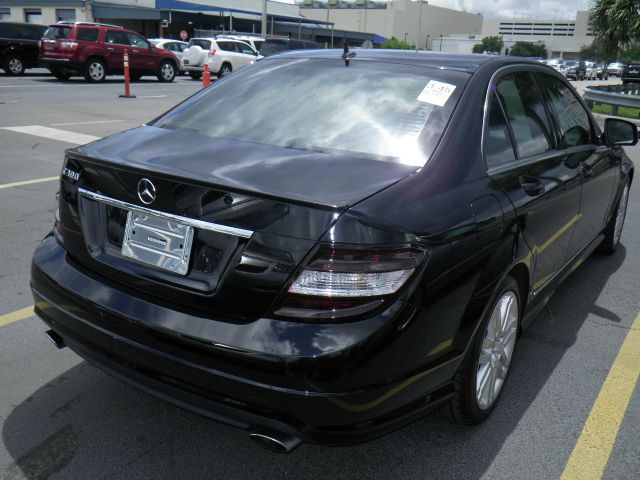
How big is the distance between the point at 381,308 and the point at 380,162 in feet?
2.25

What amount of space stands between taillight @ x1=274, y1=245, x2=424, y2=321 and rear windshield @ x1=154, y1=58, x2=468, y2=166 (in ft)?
1.97

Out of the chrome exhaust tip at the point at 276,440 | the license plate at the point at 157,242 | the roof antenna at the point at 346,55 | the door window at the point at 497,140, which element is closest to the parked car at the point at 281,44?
the roof antenna at the point at 346,55

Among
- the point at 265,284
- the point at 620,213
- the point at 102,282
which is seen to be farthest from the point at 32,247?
the point at 620,213

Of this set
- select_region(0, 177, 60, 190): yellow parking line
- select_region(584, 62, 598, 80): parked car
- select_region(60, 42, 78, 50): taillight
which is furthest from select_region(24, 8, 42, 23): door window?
select_region(0, 177, 60, 190): yellow parking line

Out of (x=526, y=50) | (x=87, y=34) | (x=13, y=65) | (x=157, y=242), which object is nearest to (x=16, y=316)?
(x=157, y=242)

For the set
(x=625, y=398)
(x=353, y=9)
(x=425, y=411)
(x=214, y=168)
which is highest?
(x=353, y=9)

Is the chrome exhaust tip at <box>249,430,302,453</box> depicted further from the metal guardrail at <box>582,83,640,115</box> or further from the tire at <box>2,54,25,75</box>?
the tire at <box>2,54,25,75</box>

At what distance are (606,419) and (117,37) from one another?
2243 centimetres

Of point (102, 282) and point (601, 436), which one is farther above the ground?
point (102, 282)

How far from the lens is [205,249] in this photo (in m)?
2.22

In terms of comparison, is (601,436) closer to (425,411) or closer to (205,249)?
(425,411)

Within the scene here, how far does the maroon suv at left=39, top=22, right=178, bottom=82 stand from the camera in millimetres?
20906

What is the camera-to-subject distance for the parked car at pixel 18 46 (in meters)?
22.5

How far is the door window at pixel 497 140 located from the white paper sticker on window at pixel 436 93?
0.22 meters
